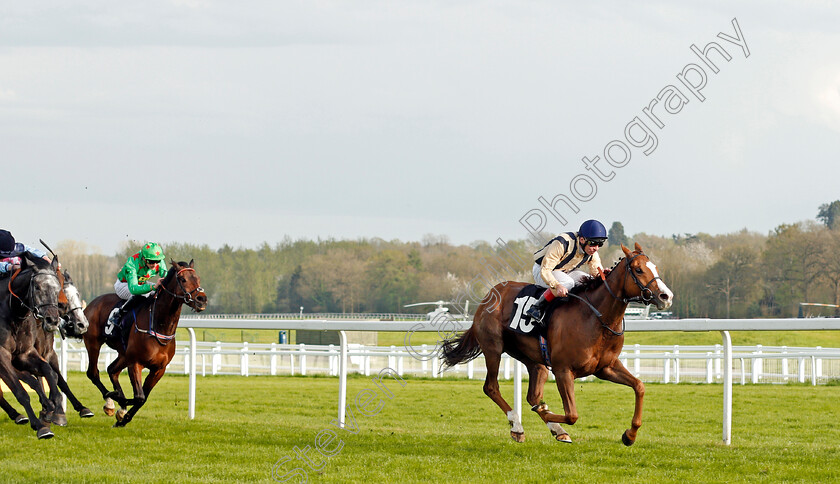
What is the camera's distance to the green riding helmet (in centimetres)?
867

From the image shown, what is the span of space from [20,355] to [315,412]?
14.0 feet

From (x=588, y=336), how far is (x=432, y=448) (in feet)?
4.71

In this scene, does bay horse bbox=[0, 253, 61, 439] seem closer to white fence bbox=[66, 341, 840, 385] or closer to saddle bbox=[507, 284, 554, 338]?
saddle bbox=[507, 284, 554, 338]

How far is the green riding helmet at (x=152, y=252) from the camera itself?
867 cm

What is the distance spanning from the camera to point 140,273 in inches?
345

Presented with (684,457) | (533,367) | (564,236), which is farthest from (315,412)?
(684,457)

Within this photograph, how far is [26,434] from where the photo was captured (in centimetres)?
740

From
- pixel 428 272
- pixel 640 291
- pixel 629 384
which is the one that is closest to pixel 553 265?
pixel 640 291

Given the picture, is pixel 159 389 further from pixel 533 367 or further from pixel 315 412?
pixel 533 367

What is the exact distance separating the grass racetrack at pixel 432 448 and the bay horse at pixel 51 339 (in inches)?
6.6

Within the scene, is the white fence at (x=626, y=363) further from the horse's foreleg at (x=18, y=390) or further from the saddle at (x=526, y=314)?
the horse's foreleg at (x=18, y=390)

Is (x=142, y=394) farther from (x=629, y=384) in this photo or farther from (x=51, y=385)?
(x=629, y=384)

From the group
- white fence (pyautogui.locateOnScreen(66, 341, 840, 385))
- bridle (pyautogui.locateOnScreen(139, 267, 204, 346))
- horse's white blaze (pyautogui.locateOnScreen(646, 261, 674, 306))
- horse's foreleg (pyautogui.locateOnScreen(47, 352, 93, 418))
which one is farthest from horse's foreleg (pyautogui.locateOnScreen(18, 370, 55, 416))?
white fence (pyautogui.locateOnScreen(66, 341, 840, 385))

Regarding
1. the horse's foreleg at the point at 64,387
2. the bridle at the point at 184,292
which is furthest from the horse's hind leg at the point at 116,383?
the bridle at the point at 184,292
